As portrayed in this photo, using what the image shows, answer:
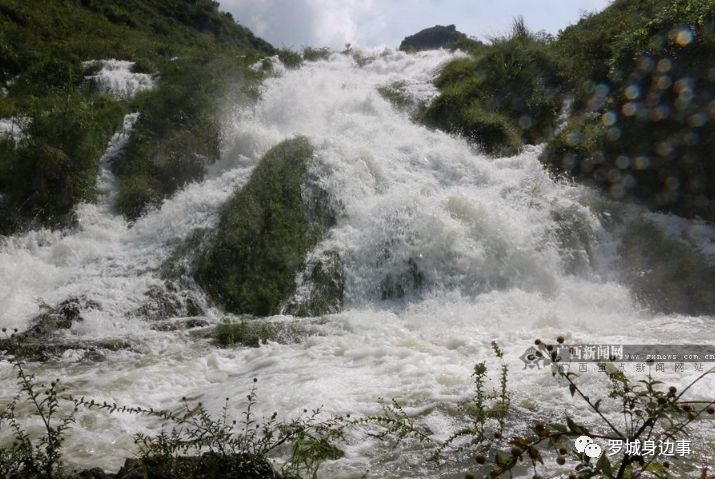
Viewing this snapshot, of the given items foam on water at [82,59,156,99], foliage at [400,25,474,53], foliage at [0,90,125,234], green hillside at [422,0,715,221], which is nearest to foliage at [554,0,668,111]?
green hillside at [422,0,715,221]

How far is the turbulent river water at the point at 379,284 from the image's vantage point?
5605 millimetres

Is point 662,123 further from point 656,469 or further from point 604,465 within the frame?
point 604,465

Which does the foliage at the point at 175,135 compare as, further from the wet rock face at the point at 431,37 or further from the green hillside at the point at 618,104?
the wet rock face at the point at 431,37

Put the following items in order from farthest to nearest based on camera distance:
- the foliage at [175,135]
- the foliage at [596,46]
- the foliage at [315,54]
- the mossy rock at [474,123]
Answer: the foliage at [315,54]
the foliage at [596,46]
the mossy rock at [474,123]
the foliage at [175,135]

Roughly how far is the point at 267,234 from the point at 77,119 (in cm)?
609

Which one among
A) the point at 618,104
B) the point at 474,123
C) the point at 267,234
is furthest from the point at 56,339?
the point at 618,104

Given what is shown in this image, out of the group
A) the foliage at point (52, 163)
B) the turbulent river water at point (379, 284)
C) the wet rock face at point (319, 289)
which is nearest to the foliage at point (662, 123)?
the turbulent river water at point (379, 284)

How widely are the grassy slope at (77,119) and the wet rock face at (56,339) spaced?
11.4 ft

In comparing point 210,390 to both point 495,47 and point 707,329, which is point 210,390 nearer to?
point 707,329

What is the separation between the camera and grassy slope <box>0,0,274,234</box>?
10898mm

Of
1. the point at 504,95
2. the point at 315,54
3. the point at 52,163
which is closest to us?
the point at 52,163

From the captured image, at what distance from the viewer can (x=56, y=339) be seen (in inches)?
285

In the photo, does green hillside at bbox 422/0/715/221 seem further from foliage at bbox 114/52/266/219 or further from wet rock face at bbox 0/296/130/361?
wet rock face at bbox 0/296/130/361

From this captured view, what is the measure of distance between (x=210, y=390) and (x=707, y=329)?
7169mm
